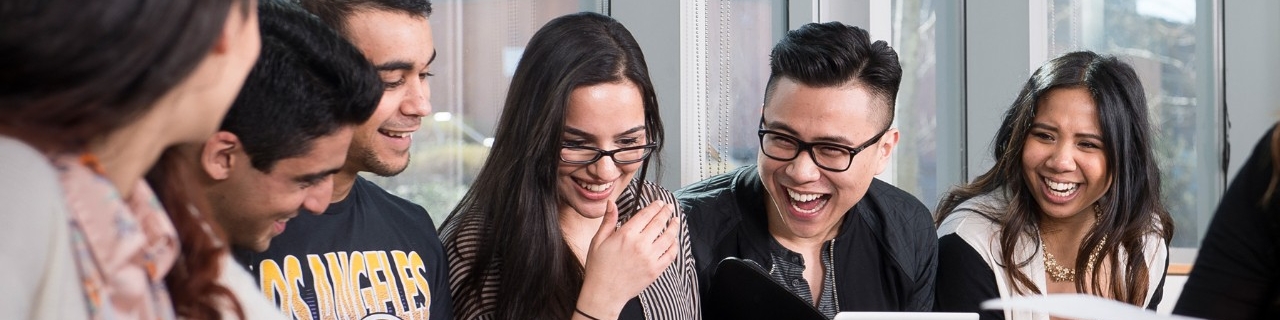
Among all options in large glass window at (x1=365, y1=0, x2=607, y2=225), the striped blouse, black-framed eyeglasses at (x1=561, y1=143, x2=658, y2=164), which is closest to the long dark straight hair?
the striped blouse

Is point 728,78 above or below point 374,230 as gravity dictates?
above

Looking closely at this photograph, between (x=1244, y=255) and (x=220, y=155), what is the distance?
3.64 ft

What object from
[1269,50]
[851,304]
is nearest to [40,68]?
[851,304]

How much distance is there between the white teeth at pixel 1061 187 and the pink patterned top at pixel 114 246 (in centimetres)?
213

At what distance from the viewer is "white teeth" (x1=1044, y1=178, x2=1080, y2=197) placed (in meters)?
2.63

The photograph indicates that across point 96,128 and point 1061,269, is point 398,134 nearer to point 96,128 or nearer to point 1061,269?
point 96,128

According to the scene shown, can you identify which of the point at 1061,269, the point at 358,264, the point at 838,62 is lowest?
the point at 1061,269

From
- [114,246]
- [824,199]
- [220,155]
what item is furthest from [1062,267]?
[114,246]

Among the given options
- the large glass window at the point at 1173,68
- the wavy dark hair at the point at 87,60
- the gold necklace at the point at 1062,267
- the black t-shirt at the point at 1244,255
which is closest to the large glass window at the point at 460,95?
the gold necklace at the point at 1062,267

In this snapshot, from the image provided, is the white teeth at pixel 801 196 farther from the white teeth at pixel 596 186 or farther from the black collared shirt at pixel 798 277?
the white teeth at pixel 596 186

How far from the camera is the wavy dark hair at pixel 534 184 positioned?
77.8 inches

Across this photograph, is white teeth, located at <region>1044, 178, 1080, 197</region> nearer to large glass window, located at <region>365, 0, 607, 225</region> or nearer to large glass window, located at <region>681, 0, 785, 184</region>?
large glass window, located at <region>681, 0, 785, 184</region>

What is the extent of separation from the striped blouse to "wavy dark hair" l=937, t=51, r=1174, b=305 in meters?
0.77

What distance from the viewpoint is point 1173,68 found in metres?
3.85
